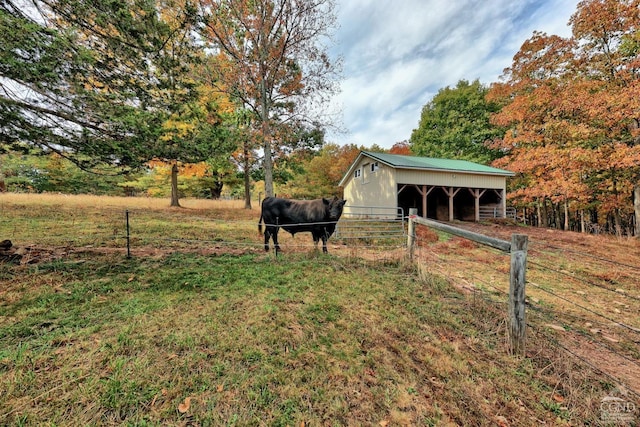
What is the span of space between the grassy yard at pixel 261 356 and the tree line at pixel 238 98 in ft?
8.20

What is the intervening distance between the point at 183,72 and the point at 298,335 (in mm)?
5251

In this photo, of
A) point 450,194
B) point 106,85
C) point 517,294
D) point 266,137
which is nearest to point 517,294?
point 517,294

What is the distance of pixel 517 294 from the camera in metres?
2.63

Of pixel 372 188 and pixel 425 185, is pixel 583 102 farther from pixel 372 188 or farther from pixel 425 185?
pixel 372 188

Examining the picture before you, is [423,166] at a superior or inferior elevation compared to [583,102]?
inferior

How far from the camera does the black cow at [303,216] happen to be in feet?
20.8

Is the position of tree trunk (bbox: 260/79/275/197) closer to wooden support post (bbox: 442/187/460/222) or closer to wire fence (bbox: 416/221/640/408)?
wire fence (bbox: 416/221/640/408)

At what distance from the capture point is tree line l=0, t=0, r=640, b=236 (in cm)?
376

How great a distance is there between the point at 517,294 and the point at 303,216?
15.5 feet

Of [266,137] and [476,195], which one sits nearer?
[266,137]

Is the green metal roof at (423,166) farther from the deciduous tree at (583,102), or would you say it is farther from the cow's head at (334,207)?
the cow's head at (334,207)

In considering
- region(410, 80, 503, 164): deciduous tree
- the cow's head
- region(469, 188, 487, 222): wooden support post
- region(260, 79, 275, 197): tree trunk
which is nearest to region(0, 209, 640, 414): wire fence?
the cow's head

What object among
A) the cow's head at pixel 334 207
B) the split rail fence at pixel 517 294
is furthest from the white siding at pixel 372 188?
the split rail fence at pixel 517 294

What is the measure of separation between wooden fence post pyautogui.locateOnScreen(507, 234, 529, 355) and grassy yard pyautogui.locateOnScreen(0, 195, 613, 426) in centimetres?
15
